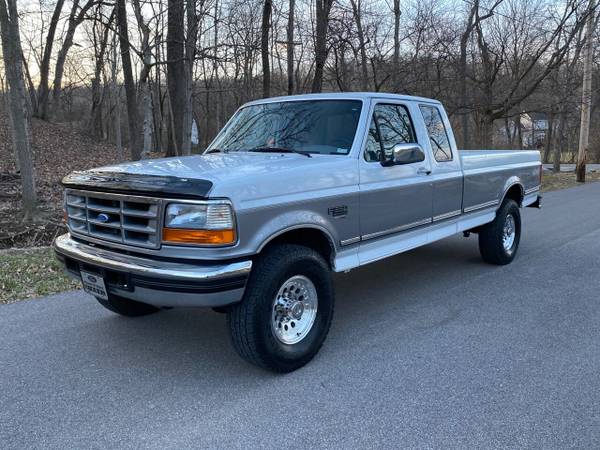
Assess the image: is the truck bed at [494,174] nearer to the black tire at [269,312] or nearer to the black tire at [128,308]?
the black tire at [269,312]

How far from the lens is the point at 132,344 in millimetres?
4273

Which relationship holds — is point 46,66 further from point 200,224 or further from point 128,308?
point 200,224

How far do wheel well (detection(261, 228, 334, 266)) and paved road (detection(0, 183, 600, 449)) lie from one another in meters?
0.78

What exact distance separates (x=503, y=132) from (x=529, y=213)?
4135 cm

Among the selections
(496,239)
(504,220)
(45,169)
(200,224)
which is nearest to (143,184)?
(200,224)

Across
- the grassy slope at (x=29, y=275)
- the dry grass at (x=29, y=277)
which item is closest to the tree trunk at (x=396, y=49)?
the grassy slope at (x=29, y=275)

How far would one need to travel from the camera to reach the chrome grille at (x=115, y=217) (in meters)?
3.35

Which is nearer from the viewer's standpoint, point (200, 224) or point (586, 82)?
point (200, 224)

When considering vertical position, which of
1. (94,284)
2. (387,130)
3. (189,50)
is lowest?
(94,284)

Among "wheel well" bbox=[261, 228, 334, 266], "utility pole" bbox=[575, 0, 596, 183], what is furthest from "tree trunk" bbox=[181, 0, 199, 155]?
"utility pole" bbox=[575, 0, 596, 183]

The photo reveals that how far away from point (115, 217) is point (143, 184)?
418mm

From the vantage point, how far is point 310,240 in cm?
408

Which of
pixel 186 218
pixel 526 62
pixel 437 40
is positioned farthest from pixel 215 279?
pixel 526 62

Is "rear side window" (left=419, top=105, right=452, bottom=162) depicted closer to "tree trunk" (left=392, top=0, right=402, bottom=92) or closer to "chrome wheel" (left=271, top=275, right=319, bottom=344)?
"chrome wheel" (left=271, top=275, right=319, bottom=344)
